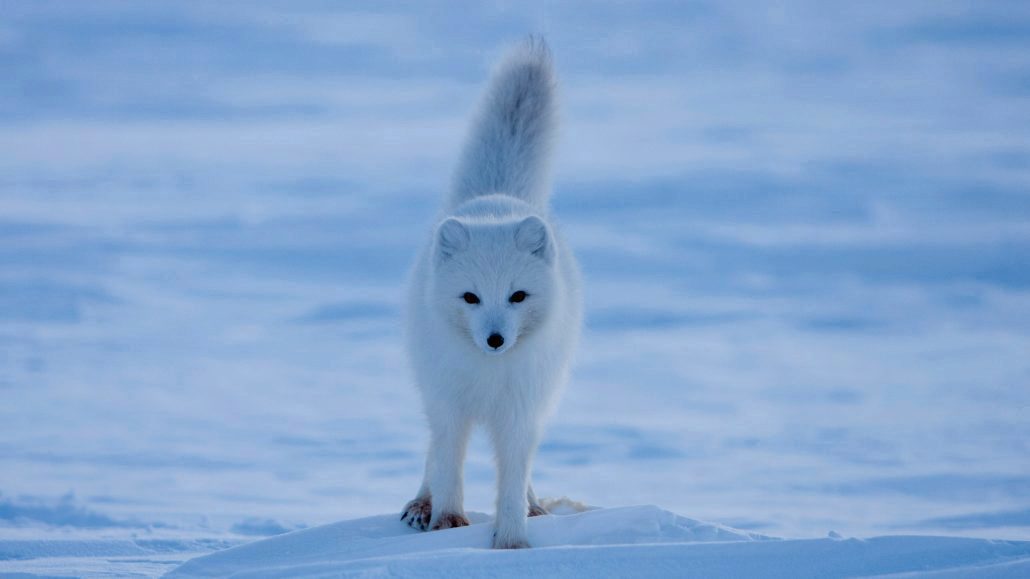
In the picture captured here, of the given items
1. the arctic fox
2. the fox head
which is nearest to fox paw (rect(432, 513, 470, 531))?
the arctic fox

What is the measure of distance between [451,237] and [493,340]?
1.74 feet

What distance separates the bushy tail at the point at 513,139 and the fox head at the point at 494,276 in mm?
1047

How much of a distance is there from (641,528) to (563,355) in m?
0.89

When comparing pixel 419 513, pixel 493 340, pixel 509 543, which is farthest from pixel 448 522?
pixel 493 340

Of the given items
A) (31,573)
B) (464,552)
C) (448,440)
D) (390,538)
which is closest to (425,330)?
(448,440)

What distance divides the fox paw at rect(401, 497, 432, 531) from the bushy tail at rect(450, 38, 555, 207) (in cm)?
155

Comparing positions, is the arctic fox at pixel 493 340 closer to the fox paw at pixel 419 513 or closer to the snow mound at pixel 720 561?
the fox paw at pixel 419 513

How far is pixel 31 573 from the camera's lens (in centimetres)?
523

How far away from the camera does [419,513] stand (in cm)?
558

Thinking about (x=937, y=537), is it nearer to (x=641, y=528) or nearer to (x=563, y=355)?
(x=641, y=528)

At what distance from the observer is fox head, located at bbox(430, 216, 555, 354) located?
4746 mm

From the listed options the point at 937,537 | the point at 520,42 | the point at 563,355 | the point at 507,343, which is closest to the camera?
the point at 937,537

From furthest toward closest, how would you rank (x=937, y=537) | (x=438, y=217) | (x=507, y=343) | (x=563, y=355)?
(x=438, y=217) → (x=563, y=355) → (x=507, y=343) → (x=937, y=537)

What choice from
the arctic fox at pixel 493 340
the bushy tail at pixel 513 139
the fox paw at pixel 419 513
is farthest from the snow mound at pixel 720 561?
the bushy tail at pixel 513 139
